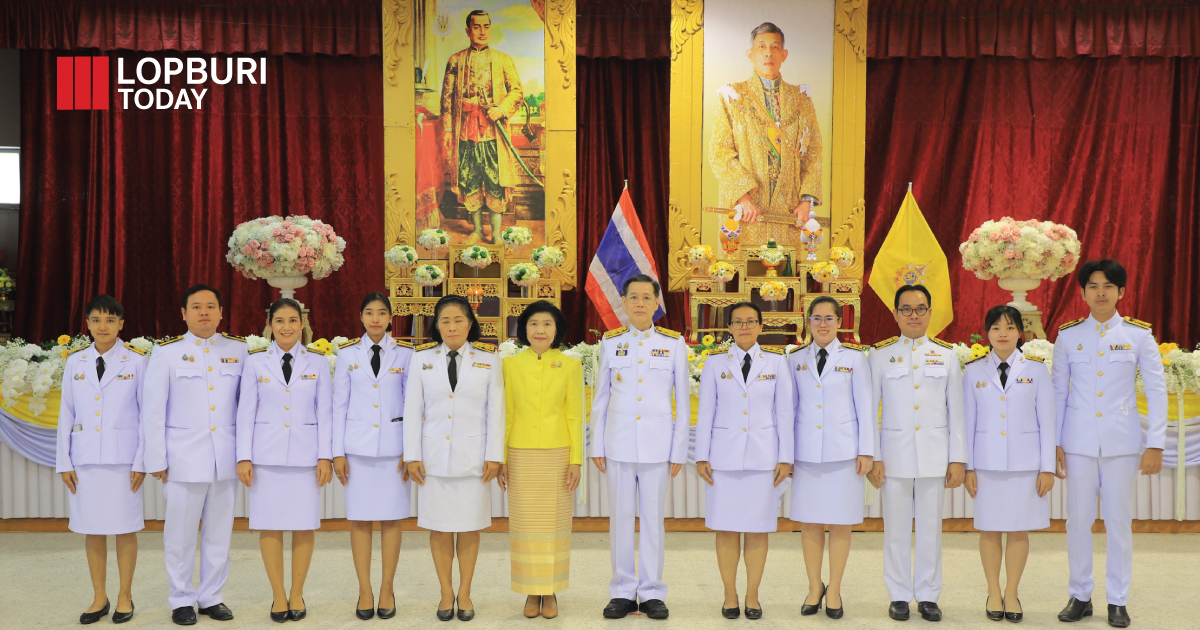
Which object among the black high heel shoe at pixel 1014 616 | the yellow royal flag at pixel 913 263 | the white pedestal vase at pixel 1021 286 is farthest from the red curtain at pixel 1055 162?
the black high heel shoe at pixel 1014 616

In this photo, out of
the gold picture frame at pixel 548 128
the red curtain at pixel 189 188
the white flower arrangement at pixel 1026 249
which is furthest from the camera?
the red curtain at pixel 189 188

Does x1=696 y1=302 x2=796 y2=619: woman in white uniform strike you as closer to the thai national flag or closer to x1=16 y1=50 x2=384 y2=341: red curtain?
the thai national flag

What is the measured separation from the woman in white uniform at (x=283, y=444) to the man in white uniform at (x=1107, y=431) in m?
3.11

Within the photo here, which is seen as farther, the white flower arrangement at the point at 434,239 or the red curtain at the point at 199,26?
the red curtain at the point at 199,26

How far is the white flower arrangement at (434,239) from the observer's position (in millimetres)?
7535

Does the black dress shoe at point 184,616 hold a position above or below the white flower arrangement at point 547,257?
below

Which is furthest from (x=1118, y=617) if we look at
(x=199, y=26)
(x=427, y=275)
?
(x=199, y=26)

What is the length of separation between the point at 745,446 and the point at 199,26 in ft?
23.2

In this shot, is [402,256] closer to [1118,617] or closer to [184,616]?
[184,616]

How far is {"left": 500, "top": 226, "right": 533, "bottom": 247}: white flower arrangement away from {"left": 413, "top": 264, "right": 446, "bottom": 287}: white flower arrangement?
0.62 meters

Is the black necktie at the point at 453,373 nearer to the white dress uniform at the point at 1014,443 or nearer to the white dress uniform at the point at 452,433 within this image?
the white dress uniform at the point at 452,433

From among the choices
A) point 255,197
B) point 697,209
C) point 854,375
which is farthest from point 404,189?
point 854,375

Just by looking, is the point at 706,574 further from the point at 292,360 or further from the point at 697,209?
the point at 697,209

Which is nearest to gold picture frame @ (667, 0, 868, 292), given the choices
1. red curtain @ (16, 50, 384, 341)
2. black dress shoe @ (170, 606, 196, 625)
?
red curtain @ (16, 50, 384, 341)
